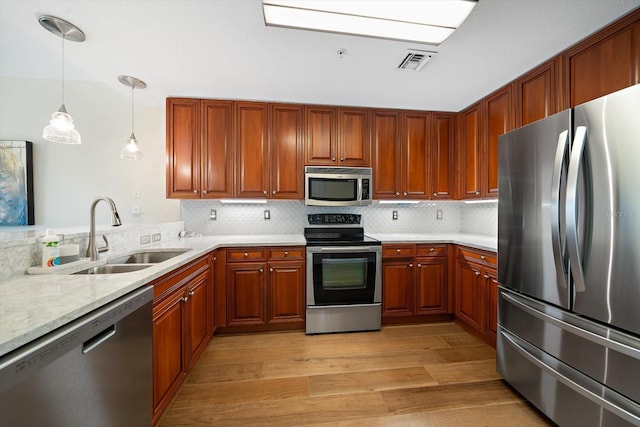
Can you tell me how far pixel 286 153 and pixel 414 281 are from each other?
1984 mm

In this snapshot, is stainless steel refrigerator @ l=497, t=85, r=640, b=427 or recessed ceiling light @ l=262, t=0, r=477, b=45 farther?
recessed ceiling light @ l=262, t=0, r=477, b=45

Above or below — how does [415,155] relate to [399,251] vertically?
above

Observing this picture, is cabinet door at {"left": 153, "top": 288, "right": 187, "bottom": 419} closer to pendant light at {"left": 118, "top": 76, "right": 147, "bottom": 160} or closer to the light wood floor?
the light wood floor

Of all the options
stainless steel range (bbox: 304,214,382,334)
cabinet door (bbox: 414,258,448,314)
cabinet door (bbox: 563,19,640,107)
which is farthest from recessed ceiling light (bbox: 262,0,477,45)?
cabinet door (bbox: 414,258,448,314)

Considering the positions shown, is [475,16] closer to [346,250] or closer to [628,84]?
[628,84]

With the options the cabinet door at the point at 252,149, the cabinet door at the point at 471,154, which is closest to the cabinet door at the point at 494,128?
the cabinet door at the point at 471,154

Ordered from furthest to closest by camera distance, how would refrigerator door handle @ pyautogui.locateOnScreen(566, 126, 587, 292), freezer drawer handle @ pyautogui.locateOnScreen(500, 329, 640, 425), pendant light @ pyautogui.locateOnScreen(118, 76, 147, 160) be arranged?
pendant light @ pyautogui.locateOnScreen(118, 76, 147, 160), refrigerator door handle @ pyautogui.locateOnScreen(566, 126, 587, 292), freezer drawer handle @ pyautogui.locateOnScreen(500, 329, 640, 425)

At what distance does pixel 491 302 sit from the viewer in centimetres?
223

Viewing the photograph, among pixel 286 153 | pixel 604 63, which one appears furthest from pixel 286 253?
pixel 604 63

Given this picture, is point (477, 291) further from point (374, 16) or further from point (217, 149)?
point (217, 149)

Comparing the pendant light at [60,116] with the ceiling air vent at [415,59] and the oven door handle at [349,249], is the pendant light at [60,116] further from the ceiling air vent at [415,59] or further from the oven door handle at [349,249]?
the ceiling air vent at [415,59]

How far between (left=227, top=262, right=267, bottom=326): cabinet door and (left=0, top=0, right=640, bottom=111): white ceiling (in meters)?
1.79

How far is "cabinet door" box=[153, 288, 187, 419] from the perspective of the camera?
4.58 ft

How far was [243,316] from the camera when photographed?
8.30 ft
